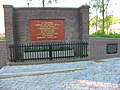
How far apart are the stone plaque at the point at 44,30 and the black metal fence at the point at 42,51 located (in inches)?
20.0

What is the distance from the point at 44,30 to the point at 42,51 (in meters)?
1.39

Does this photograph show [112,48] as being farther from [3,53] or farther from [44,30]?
[3,53]

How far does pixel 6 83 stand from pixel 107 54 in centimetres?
779

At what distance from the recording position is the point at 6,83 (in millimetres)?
7547

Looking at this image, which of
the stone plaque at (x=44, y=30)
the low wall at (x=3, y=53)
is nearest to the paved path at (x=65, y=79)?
the low wall at (x=3, y=53)

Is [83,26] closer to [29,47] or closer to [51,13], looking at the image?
[51,13]

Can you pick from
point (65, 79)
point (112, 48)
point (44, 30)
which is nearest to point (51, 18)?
point (44, 30)

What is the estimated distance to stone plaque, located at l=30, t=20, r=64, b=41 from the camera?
1239cm

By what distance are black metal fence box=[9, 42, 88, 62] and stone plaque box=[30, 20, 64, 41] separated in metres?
0.51

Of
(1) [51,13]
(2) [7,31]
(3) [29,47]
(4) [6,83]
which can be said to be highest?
(1) [51,13]

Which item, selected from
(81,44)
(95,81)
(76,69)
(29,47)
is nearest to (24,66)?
(29,47)

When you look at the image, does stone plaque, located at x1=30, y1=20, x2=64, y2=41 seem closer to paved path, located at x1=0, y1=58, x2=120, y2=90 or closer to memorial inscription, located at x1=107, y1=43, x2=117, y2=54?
paved path, located at x1=0, y1=58, x2=120, y2=90

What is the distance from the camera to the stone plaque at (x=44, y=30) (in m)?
12.4

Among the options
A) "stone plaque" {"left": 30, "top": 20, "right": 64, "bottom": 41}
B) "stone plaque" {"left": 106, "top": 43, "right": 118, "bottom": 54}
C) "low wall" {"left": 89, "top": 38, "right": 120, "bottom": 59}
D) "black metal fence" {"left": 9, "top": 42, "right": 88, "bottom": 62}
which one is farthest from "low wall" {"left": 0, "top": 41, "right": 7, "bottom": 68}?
"stone plaque" {"left": 106, "top": 43, "right": 118, "bottom": 54}
